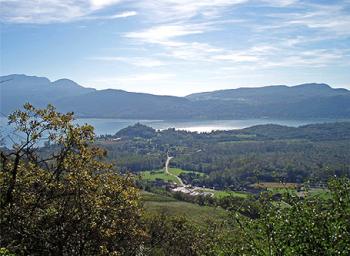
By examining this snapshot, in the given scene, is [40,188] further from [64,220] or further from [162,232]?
[162,232]

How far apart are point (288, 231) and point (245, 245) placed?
2202 mm

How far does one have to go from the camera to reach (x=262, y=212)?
1570cm

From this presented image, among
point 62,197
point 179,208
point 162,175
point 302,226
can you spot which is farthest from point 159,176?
point 302,226

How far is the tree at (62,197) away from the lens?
13055 millimetres

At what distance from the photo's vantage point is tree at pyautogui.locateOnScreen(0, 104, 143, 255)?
1305cm

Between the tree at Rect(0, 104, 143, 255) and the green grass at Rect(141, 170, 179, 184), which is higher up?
the tree at Rect(0, 104, 143, 255)

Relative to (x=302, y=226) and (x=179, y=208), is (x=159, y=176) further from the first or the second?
(x=302, y=226)

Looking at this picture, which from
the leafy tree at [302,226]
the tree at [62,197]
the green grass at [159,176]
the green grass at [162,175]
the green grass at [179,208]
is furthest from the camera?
the green grass at [162,175]

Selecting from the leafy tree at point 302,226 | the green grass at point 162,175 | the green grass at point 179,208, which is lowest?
the green grass at point 162,175

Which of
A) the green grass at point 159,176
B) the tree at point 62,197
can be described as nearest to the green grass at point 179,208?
the green grass at point 159,176

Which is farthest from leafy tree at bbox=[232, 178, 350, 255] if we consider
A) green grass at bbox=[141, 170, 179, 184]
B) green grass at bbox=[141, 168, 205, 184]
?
green grass at bbox=[141, 170, 179, 184]

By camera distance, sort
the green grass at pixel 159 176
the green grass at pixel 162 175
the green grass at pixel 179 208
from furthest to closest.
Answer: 1. the green grass at pixel 162 175
2. the green grass at pixel 159 176
3. the green grass at pixel 179 208

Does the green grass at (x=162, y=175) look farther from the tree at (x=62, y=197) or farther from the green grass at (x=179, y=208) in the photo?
the tree at (x=62, y=197)

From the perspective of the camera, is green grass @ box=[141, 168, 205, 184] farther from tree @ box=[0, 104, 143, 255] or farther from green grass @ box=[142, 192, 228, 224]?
tree @ box=[0, 104, 143, 255]
